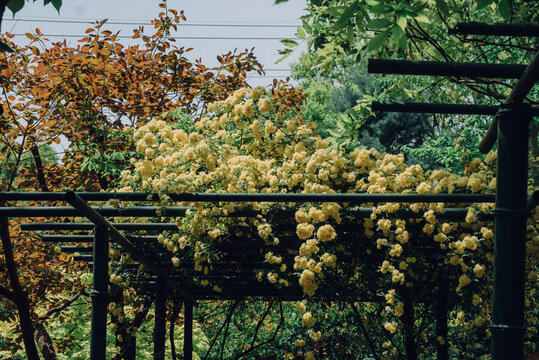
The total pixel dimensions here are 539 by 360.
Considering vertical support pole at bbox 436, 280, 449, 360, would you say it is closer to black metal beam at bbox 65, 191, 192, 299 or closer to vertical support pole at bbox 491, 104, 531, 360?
black metal beam at bbox 65, 191, 192, 299

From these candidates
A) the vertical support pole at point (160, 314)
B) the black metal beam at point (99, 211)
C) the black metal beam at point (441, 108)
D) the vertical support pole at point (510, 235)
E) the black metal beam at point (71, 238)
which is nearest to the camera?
the vertical support pole at point (510, 235)

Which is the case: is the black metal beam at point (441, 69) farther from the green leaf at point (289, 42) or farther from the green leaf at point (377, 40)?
the green leaf at point (289, 42)

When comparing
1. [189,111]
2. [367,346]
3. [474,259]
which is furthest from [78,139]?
[474,259]

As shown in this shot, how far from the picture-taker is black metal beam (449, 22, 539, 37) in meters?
2.43

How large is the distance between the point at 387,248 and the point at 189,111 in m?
4.92

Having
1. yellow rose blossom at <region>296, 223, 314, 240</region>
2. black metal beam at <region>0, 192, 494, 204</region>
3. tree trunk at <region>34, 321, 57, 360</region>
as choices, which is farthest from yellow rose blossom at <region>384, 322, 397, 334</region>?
tree trunk at <region>34, 321, 57, 360</region>

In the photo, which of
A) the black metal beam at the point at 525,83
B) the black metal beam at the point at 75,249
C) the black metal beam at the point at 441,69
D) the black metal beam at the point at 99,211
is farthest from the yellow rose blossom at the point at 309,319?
the black metal beam at the point at 441,69

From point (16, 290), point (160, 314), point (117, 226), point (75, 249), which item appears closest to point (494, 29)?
point (117, 226)

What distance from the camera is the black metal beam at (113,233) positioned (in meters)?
3.48

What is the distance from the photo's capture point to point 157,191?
4.25 meters

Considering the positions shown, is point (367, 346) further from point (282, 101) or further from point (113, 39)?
point (113, 39)

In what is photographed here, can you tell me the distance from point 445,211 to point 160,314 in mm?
3070

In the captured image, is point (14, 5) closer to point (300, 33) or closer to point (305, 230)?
point (305, 230)

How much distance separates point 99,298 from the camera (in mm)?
3842
